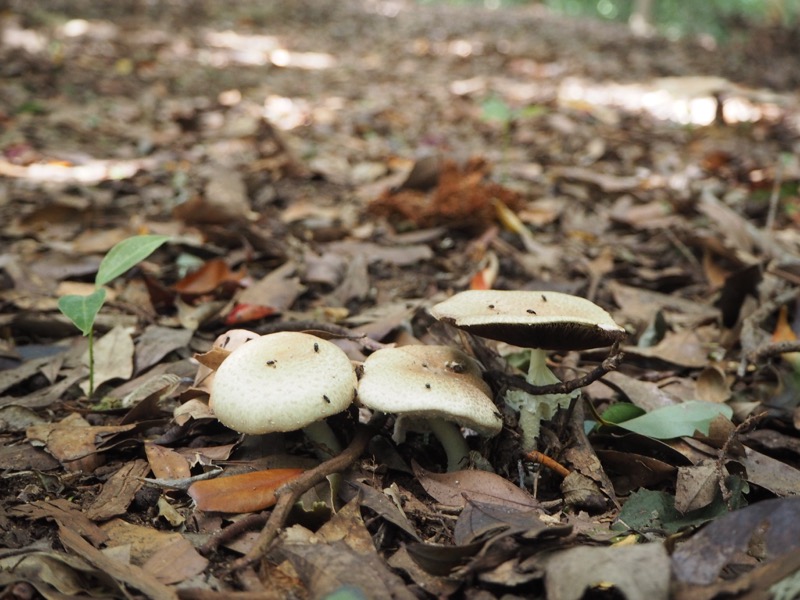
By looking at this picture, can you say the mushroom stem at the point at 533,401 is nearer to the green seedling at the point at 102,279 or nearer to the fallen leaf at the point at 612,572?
the fallen leaf at the point at 612,572

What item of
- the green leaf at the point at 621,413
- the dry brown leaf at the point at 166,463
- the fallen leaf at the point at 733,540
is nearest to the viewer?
the fallen leaf at the point at 733,540

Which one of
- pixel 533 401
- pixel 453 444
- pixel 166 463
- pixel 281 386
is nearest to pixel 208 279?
pixel 166 463

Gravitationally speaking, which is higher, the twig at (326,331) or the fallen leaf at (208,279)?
the twig at (326,331)

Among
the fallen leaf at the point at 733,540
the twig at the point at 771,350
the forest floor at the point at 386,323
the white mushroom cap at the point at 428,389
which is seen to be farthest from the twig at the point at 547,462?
the twig at the point at 771,350

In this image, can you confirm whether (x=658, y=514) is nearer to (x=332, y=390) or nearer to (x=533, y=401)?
(x=533, y=401)

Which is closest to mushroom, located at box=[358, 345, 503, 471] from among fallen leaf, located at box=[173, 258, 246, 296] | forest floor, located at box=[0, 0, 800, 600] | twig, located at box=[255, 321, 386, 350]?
forest floor, located at box=[0, 0, 800, 600]

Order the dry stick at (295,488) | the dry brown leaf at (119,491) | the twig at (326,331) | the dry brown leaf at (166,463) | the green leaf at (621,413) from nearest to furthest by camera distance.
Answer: the dry stick at (295,488)
the dry brown leaf at (119,491)
the dry brown leaf at (166,463)
the green leaf at (621,413)
the twig at (326,331)
